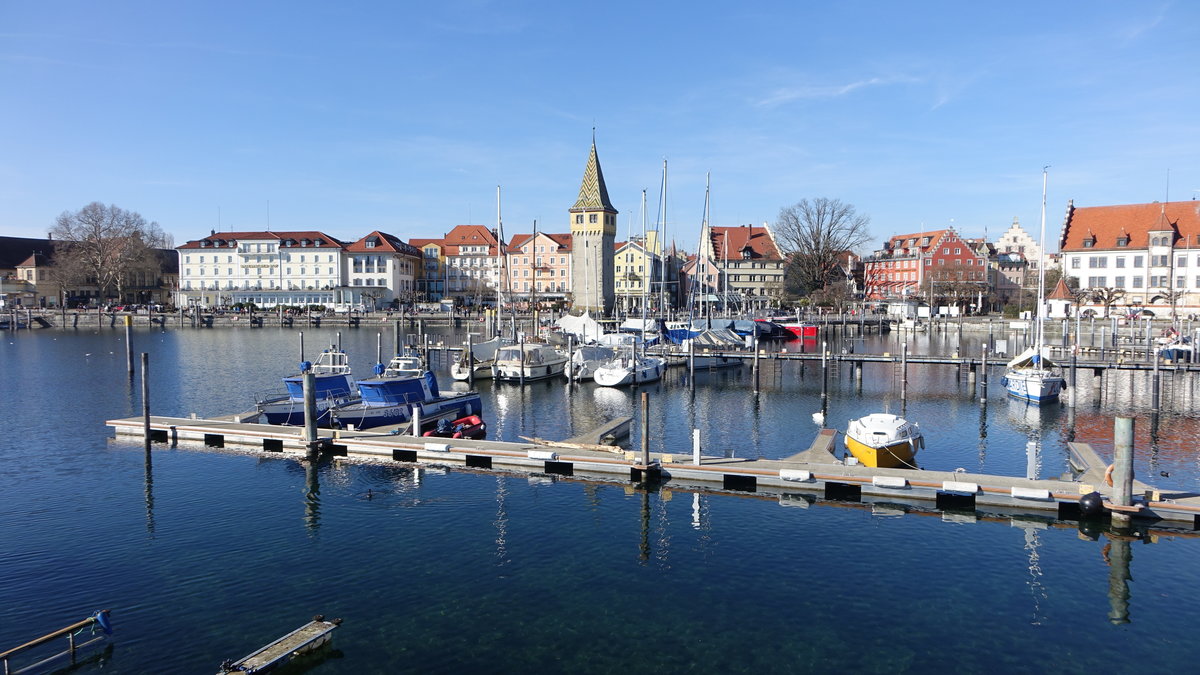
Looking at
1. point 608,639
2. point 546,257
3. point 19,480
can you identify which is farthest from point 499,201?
point 546,257

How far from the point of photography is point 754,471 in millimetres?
24422

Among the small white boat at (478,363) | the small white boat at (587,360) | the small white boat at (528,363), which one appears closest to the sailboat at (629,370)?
the small white boat at (587,360)

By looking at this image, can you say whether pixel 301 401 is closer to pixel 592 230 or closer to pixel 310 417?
pixel 310 417

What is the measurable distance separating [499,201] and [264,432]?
31289mm

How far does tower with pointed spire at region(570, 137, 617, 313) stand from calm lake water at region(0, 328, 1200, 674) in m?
77.4

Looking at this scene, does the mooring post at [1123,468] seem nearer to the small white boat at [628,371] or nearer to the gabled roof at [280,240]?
the small white boat at [628,371]

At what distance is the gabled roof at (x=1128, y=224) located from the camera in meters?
89.2

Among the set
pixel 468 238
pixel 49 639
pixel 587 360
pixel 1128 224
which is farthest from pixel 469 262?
pixel 49 639

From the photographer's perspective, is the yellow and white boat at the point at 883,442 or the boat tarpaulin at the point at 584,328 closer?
the yellow and white boat at the point at 883,442

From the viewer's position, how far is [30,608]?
16.0 meters

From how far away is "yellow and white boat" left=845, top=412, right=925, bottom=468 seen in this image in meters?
25.7

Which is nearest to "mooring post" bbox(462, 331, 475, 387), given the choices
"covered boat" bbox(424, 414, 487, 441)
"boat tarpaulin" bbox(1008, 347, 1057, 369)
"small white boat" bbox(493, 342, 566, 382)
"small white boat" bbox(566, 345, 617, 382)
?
"small white boat" bbox(493, 342, 566, 382)

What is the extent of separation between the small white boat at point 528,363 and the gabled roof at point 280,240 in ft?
274

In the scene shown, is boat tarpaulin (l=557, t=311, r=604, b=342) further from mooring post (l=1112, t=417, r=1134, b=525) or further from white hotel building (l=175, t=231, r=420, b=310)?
white hotel building (l=175, t=231, r=420, b=310)
